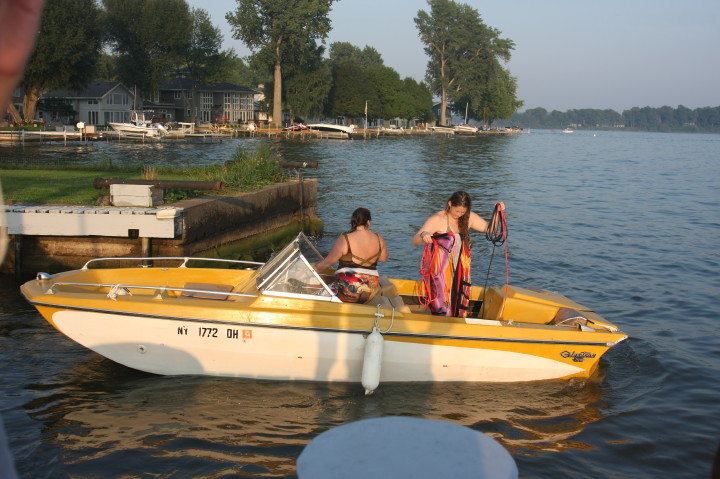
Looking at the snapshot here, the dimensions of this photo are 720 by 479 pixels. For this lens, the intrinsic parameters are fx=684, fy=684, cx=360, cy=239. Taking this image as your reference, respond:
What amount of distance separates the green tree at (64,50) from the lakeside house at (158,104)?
10352 millimetres

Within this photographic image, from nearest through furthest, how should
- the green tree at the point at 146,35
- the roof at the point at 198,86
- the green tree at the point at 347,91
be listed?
the green tree at the point at 146,35
the roof at the point at 198,86
the green tree at the point at 347,91

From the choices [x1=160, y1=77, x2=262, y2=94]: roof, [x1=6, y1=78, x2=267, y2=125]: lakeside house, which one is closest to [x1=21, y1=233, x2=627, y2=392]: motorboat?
[x1=6, y1=78, x2=267, y2=125]: lakeside house

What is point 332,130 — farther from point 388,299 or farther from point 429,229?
point 388,299

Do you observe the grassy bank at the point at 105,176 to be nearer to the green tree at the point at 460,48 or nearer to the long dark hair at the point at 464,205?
the long dark hair at the point at 464,205

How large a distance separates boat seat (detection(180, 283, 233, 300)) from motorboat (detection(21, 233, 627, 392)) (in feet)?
0.08

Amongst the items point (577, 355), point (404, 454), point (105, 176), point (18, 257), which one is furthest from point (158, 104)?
point (404, 454)

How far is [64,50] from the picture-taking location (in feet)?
182

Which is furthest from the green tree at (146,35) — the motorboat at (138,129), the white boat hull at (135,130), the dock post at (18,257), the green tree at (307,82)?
the dock post at (18,257)

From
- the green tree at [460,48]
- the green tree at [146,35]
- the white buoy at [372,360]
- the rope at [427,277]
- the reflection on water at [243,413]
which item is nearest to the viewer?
the reflection on water at [243,413]

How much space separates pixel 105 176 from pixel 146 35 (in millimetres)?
62368

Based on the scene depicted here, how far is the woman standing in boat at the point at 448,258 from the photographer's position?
868 centimetres

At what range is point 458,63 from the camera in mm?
117562

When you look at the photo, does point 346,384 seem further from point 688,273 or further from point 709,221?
point 709,221

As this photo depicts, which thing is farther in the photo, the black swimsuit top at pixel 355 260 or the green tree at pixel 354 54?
the green tree at pixel 354 54
